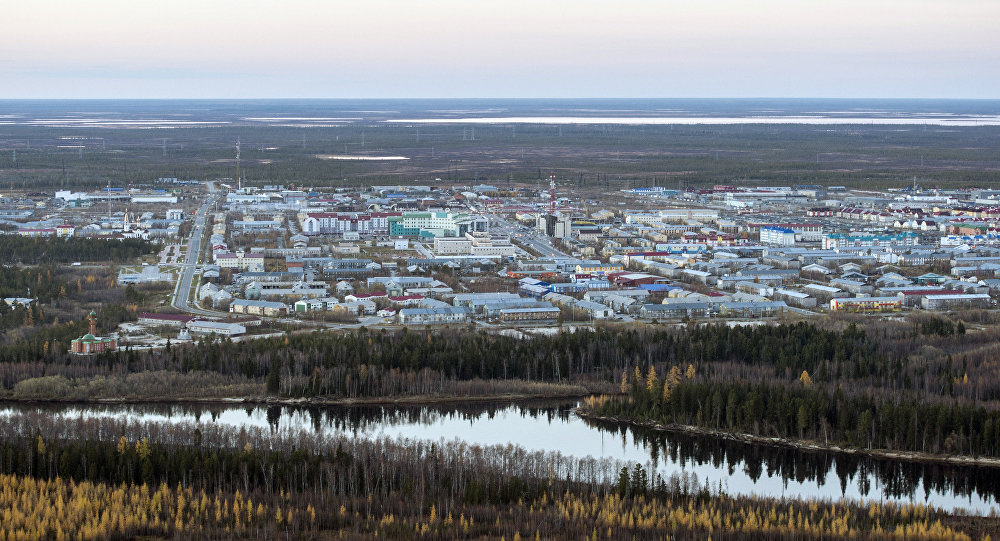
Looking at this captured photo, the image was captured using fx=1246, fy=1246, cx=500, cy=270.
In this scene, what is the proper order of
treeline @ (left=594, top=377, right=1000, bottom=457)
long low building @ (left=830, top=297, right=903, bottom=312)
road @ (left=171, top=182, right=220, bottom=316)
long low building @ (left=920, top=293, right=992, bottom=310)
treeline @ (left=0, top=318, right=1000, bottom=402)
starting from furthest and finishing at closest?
long low building @ (left=920, top=293, right=992, bottom=310) < long low building @ (left=830, top=297, right=903, bottom=312) < road @ (left=171, top=182, right=220, bottom=316) < treeline @ (left=0, top=318, right=1000, bottom=402) < treeline @ (left=594, top=377, right=1000, bottom=457)

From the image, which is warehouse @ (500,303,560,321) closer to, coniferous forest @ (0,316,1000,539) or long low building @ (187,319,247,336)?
coniferous forest @ (0,316,1000,539)

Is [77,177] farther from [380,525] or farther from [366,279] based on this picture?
[380,525]

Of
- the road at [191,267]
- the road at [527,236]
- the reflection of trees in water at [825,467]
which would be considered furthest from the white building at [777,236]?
the reflection of trees in water at [825,467]

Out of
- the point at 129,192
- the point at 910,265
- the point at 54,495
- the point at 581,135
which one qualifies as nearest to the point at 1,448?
the point at 54,495

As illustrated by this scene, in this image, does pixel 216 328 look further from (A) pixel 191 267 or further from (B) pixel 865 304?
(B) pixel 865 304

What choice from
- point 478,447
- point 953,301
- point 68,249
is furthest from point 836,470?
point 68,249

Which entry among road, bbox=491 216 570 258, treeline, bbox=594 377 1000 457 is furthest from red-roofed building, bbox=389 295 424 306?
road, bbox=491 216 570 258
